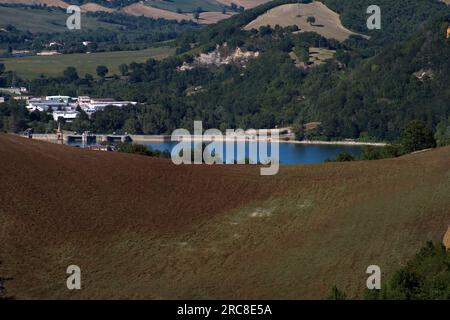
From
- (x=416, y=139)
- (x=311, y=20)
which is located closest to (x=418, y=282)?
(x=416, y=139)

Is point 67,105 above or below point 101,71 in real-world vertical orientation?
below

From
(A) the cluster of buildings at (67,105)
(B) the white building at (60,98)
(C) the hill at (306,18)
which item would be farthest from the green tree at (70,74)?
(C) the hill at (306,18)

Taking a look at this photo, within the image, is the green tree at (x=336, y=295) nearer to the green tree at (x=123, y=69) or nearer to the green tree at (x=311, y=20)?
the green tree at (x=123, y=69)

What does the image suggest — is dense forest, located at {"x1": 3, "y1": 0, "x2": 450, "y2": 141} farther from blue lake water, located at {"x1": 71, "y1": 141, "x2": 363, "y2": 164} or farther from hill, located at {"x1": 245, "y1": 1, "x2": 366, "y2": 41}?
blue lake water, located at {"x1": 71, "y1": 141, "x2": 363, "y2": 164}

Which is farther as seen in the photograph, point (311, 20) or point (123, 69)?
point (311, 20)

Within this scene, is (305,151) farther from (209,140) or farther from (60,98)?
(60,98)

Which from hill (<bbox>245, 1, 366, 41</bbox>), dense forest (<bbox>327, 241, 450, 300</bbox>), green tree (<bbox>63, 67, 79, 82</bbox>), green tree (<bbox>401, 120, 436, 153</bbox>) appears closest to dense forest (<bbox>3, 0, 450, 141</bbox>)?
green tree (<bbox>63, 67, 79, 82</bbox>)

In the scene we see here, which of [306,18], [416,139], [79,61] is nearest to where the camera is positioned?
[416,139]
